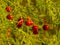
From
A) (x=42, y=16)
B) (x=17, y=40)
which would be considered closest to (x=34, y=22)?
(x=42, y=16)

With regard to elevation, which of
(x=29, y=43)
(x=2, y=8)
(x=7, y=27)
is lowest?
(x=29, y=43)

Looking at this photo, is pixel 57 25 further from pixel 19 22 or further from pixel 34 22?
pixel 19 22

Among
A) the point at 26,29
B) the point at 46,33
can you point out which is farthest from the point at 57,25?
the point at 26,29

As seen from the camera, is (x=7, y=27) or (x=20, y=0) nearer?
(x=7, y=27)

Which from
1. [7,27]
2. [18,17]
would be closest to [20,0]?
[18,17]

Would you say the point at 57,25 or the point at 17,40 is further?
the point at 57,25

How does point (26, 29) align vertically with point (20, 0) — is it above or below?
below

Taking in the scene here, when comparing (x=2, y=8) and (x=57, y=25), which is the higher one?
(x=2, y=8)

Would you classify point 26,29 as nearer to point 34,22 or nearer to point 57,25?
point 34,22
